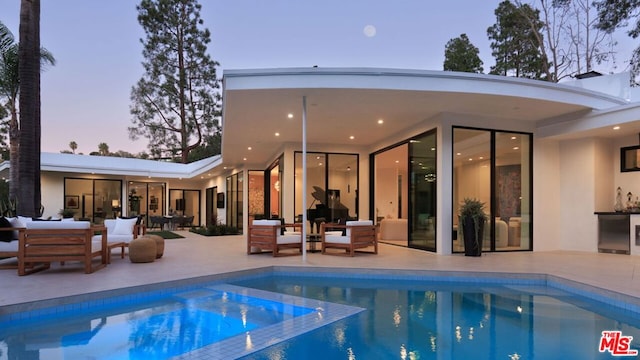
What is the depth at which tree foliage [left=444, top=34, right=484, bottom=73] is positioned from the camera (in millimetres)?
20016

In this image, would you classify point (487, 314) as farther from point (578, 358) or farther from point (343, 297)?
point (343, 297)

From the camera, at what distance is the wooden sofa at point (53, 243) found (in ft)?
18.9

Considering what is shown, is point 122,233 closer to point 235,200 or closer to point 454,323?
point 454,323

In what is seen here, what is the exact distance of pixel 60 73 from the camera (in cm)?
1805

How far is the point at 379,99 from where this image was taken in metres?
7.00

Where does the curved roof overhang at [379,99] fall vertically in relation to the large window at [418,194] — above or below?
above

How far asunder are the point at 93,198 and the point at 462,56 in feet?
64.7

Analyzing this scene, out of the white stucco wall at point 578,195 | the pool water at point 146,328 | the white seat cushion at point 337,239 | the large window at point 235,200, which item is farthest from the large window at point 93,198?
the white stucco wall at point 578,195

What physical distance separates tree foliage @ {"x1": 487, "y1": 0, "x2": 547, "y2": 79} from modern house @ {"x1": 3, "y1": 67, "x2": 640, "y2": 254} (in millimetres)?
7055

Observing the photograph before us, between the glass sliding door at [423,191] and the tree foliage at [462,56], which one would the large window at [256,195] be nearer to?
the glass sliding door at [423,191]

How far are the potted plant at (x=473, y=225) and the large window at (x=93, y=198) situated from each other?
16977mm

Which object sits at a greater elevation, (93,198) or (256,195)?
(256,195)

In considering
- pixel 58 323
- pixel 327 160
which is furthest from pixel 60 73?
pixel 58 323

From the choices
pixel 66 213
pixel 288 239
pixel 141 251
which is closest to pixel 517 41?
pixel 288 239
